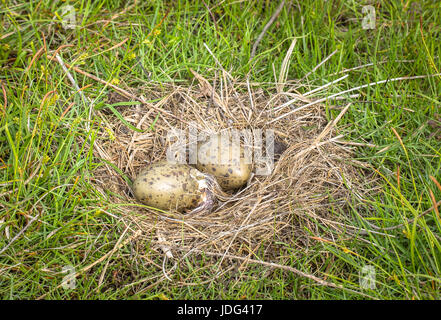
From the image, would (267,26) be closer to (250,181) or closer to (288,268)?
(250,181)

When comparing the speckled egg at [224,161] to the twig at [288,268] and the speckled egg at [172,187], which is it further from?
the twig at [288,268]

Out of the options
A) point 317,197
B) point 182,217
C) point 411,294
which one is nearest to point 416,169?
point 317,197

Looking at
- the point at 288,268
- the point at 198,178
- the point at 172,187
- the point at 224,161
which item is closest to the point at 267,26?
the point at 224,161

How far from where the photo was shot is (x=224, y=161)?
110 inches

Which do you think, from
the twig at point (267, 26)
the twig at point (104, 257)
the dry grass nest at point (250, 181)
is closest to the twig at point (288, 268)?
the dry grass nest at point (250, 181)

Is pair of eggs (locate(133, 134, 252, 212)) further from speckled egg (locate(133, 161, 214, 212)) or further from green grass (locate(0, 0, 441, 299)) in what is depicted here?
green grass (locate(0, 0, 441, 299))

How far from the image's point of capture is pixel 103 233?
2426 mm

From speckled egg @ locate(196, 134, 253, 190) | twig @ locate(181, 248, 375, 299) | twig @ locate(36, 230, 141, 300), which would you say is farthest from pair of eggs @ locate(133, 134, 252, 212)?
twig @ locate(181, 248, 375, 299)

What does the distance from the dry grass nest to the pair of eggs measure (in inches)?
3.4

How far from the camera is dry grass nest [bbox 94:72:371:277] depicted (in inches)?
96.6

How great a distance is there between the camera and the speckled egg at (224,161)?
279cm

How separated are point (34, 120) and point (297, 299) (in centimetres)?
191

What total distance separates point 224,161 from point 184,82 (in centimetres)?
77
